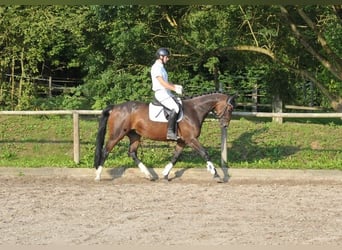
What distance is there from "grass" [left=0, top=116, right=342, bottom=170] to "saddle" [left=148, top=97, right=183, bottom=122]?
3.93ft

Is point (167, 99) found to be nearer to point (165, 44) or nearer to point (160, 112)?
point (160, 112)

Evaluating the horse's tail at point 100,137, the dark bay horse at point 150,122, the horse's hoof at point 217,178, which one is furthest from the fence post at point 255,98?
the horse's tail at point 100,137

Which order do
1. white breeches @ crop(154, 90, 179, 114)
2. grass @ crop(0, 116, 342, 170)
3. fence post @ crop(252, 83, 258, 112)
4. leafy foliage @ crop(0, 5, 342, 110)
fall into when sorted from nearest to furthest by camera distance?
white breeches @ crop(154, 90, 179, 114)
grass @ crop(0, 116, 342, 170)
leafy foliage @ crop(0, 5, 342, 110)
fence post @ crop(252, 83, 258, 112)

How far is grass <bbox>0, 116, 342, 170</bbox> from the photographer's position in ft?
34.2

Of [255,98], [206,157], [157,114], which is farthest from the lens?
[255,98]

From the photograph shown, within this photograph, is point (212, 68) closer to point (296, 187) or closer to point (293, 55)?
point (293, 55)

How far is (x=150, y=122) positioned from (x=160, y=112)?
0.23 m

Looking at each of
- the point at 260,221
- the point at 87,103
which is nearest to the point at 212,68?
the point at 87,103

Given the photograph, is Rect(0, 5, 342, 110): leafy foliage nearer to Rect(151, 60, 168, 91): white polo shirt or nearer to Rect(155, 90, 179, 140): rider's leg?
Rect(151, 60, 168, 91): white polo shirt

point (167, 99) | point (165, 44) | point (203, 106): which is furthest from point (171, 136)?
point (165, 44)

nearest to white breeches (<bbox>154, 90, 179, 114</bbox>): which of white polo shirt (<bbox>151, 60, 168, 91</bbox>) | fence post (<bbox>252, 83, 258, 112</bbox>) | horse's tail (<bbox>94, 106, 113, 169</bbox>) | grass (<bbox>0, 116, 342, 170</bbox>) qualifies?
white polo shirt (<bbox>151, 60, 168, 91</bbox>)

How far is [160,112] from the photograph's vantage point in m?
9.20

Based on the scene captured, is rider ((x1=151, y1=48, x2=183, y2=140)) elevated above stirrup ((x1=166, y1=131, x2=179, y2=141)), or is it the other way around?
rider ((x1=151, y1=48, x2=183, y2=140))

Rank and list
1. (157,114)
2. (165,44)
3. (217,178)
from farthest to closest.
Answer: (165,44), (157,114), (217,178)
